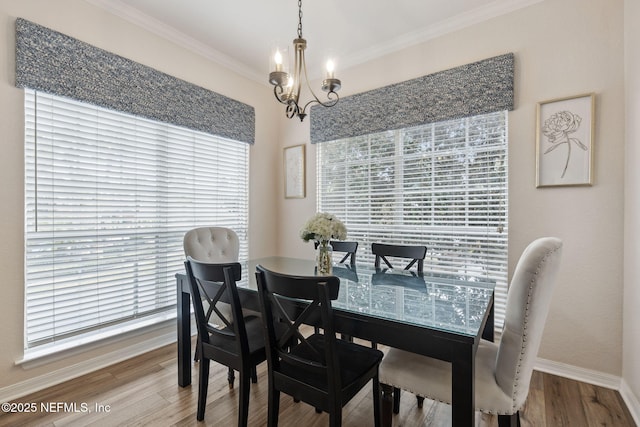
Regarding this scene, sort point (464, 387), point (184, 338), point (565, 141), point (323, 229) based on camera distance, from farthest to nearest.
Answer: point (565, 141), point (184, 338), point (323, 229), point (464, 387)

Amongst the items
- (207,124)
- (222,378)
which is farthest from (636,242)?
(207,124)

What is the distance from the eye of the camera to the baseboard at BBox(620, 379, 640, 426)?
A: 176 centimetres

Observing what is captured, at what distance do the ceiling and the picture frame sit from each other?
3.47ft

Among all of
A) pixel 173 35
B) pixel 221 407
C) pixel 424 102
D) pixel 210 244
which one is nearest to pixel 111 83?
pixel 173 35

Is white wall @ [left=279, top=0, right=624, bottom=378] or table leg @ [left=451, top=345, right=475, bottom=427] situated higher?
white wall @ [left=279, top=0, right=624, bottom=378]

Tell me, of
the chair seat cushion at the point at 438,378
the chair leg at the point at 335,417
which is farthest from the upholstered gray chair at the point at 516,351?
the chair leg at the point at 335,417

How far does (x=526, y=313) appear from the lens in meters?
1.18

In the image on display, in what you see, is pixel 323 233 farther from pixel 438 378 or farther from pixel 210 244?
pixel 210 244

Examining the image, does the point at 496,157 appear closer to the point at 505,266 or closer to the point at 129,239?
the point at 505,266

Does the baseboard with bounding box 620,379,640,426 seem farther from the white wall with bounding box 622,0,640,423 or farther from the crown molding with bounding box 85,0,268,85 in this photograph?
the crown molding with bounding box 85,0,268,85

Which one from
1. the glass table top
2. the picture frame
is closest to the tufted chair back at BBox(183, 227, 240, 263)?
the glass table top

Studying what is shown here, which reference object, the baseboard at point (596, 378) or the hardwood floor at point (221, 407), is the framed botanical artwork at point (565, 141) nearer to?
the baseboard at point (596, 378)

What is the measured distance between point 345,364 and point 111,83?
102 inches

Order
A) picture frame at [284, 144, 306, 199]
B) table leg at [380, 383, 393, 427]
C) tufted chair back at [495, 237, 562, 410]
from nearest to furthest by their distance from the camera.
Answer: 1. tufted chair back at [495, 237, 562, 410]
2. table leg at [380, 383, 393, 427]
3. picture frame at [284, 144, 306, 199]
